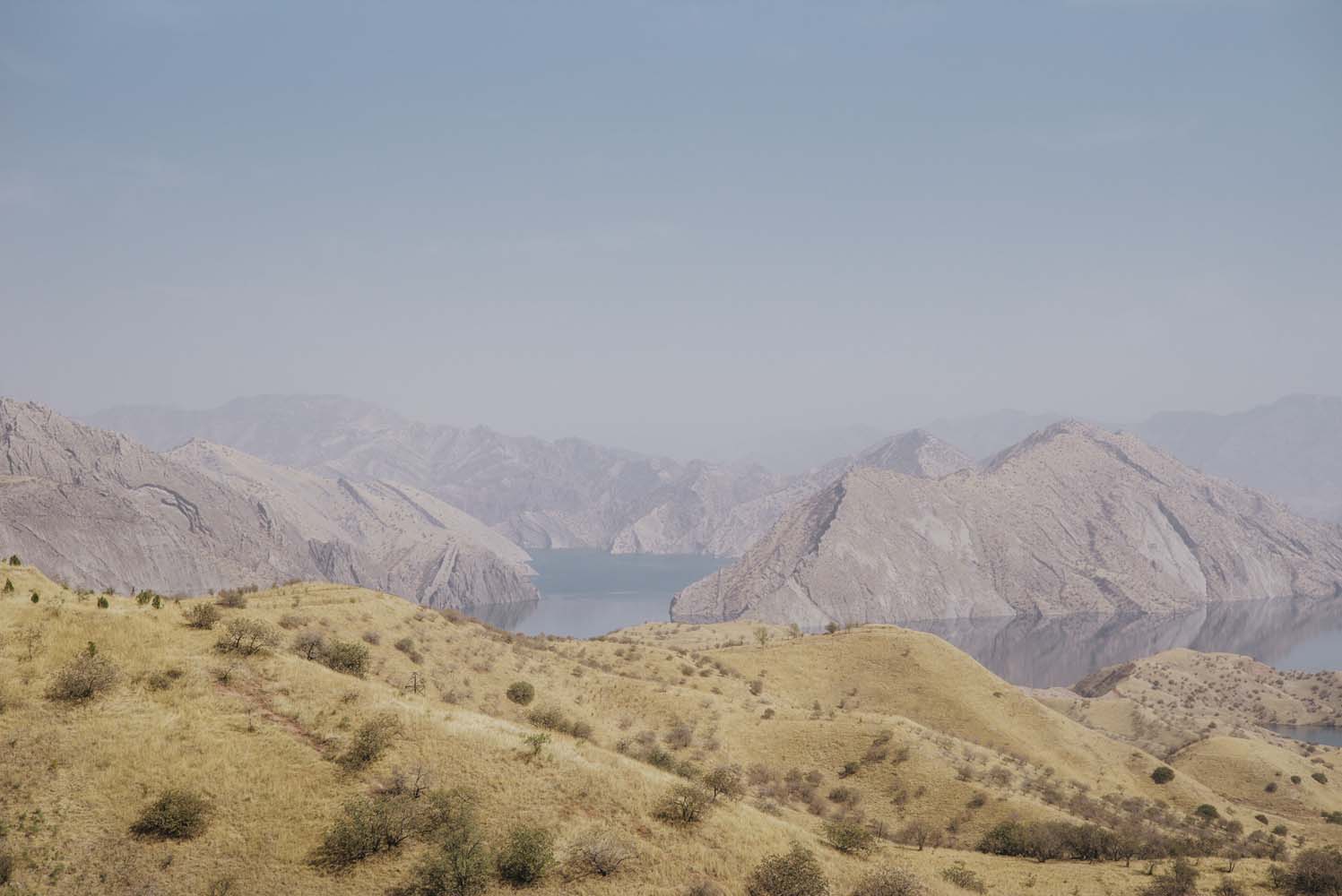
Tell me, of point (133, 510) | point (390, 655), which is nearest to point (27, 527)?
point (133, 510)

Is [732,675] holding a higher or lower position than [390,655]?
lower

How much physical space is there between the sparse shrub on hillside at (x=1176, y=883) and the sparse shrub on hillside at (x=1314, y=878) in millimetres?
2791

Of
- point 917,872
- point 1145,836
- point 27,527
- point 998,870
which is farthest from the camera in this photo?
point 27,527


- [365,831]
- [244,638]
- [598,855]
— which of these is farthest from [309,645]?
[598,855]

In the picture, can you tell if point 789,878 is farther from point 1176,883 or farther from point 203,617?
point 203,617

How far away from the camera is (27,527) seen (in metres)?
165

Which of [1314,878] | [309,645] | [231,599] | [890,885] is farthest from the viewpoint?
[231,599]

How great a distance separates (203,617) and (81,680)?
762cm

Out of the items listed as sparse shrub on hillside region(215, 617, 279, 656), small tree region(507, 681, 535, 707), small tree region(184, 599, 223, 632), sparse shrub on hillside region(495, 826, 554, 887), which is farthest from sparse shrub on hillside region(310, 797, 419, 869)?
small tree region(507, 681, 535, 707)

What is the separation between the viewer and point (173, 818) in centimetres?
2283

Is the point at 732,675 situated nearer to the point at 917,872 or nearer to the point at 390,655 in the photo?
the point at 390,655

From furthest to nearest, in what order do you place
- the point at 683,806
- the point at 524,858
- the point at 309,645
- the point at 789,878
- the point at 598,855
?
the point at 309,645 → the point at 683,806 → the point at 789,878 → the point at 598,855 → the point at 524,858

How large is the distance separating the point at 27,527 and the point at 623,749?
183903mm

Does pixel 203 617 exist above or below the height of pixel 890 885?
above
